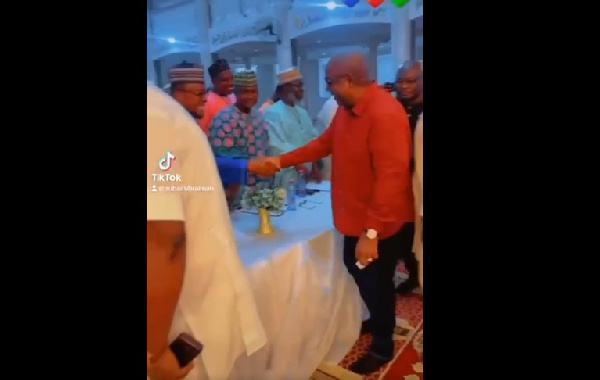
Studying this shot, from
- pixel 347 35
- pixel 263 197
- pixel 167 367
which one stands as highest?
pixel 347 35

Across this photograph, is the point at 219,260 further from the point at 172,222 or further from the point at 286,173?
the point at 286,173

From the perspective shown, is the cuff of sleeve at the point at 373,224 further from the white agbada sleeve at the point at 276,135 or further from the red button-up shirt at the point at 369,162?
the white agbada sleeve at the point at 276,135

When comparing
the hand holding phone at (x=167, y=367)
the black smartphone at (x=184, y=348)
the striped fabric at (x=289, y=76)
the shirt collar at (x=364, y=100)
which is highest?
the striped fabric at (x=289, y=76)

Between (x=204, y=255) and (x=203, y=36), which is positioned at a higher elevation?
(x=203, y=36)

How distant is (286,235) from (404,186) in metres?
0.31

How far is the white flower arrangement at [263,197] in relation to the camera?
125 centimetres

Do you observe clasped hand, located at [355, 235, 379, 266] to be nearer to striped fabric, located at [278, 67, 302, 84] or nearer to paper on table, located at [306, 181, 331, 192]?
paper on table, located at [306, 181, 331, 192]

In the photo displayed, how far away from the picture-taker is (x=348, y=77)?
1.18 meters

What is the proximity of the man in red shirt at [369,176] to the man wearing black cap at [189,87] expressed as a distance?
21cm

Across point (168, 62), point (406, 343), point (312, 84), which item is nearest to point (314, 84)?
point (312, 84)

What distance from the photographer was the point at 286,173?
49.9 inches

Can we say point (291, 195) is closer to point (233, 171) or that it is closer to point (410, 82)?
point (233, 171)

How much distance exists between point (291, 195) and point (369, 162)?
212mm

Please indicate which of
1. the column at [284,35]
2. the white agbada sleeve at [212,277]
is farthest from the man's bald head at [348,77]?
the white agbada sleeve at [212,277]
